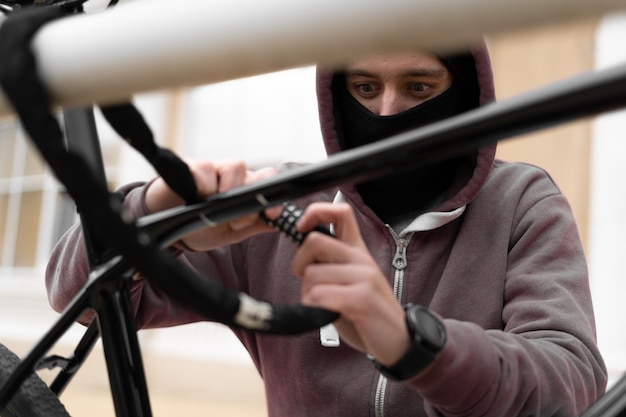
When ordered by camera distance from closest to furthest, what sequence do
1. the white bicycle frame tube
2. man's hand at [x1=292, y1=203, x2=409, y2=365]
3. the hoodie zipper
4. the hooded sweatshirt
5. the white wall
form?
the white bicycle frame tube < man's hand at [x1=292, y1=203, x2=409, y2=365] < the hooded sweatshirt < the hoodie zipper < the white wall

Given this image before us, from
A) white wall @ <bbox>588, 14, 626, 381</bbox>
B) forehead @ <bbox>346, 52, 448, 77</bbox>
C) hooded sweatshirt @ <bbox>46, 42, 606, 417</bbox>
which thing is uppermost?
forehead @ <bbox>346, 52, 448, 77</bbox>

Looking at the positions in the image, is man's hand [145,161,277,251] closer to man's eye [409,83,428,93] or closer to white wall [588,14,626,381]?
man's eye [409,83,428,93]

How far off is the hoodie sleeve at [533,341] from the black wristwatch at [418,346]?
1 cm

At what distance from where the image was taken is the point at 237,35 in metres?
0.25

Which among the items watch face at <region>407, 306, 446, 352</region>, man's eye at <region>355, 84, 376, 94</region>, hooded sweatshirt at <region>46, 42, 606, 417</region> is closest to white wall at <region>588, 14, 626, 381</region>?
hooded sweatshirt at <region>46, 42, 606, 417</region>

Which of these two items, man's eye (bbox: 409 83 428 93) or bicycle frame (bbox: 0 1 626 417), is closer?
bicycle frame (bbox: 0 1 626 417)

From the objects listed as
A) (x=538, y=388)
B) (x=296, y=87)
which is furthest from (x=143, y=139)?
(x=296, y=87)

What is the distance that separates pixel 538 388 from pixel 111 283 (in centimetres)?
32

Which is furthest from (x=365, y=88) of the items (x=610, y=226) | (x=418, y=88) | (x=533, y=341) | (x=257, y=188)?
(x=610, y=226)

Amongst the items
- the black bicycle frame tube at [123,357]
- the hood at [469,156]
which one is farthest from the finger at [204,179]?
the hood at [469,156]

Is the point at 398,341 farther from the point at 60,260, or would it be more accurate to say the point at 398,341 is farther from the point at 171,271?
the point at 60,260

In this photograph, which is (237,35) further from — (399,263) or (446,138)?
(399,263)

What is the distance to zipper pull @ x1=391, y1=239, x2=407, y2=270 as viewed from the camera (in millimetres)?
778

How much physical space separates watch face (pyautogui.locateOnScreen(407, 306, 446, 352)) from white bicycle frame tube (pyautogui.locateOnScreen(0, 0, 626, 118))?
0.72ft
